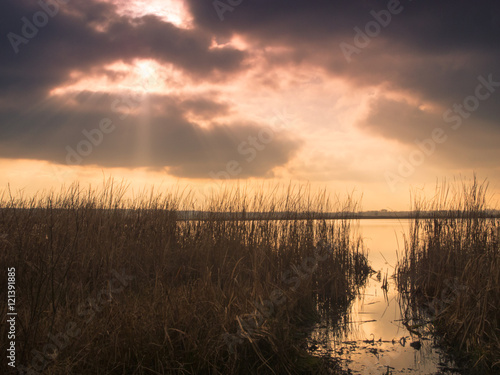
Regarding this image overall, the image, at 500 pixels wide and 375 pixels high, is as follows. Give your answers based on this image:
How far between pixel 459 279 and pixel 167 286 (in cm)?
388

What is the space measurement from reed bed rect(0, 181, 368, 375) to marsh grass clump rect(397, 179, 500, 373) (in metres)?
1.19

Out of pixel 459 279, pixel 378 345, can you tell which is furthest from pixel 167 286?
pixel 459 279

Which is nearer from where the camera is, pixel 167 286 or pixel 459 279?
pixel 167 286

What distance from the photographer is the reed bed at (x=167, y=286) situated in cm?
271

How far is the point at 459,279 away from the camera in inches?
195

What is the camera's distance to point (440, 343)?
3.82 meters

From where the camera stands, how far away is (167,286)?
363 cm

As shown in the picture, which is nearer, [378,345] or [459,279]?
[378,345]

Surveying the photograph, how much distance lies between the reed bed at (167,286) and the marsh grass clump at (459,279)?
1.19 m

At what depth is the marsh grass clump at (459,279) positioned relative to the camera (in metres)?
3.55

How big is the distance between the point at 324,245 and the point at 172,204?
347 centimetres

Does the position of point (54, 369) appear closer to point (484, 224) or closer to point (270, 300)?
point (270, 300)

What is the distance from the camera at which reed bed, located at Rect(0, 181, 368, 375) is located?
271 centimetres

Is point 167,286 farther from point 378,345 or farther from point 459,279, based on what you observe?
point 459,279
